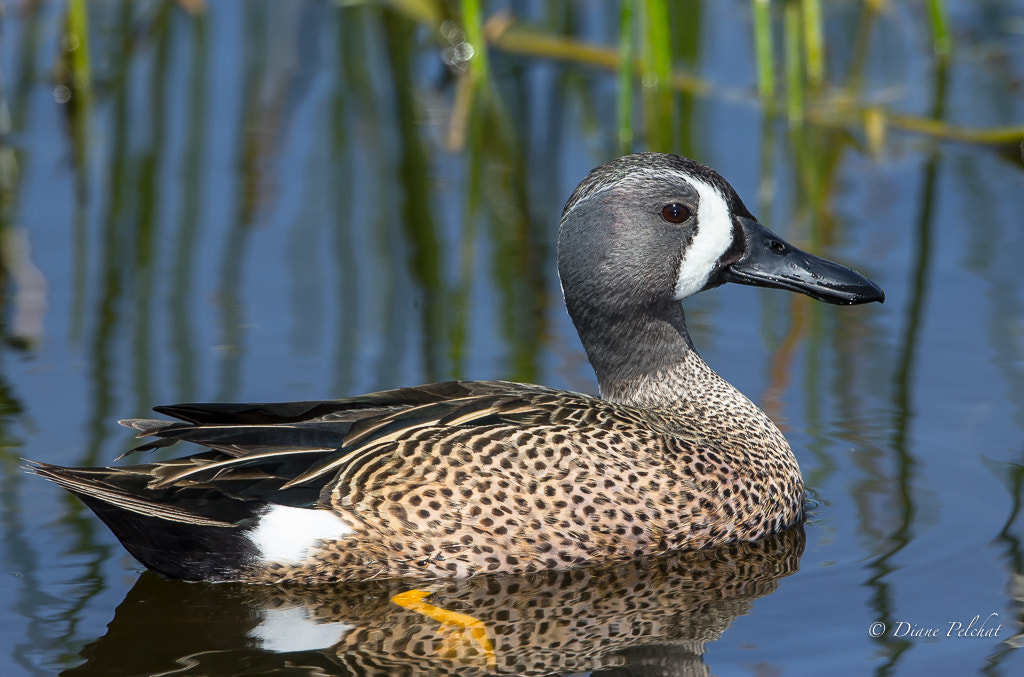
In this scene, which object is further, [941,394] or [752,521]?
[941,394]

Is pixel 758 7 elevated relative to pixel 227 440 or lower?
elevated

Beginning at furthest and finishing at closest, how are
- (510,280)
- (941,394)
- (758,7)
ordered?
(758,7)
(510,280)
(941,394)

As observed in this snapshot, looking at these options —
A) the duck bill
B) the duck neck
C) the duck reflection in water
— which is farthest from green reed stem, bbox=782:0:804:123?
the duck reflection in water

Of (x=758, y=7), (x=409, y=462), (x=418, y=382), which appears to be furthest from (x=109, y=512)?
(x=758, y=7)

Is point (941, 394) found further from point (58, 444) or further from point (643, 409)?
point (58, 444)

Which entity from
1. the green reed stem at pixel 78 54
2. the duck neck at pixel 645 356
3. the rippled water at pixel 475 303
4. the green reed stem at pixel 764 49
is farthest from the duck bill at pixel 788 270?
the green reed stem at pixel 78 54

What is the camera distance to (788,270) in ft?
20.1

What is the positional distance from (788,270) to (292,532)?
7.08 feet

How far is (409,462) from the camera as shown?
5441 mm

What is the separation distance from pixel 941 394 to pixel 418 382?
223 centimetres

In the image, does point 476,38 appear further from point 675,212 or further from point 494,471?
point 494,471

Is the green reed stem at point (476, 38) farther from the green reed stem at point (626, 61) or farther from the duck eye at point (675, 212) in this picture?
the duck eye at point (675, 212)

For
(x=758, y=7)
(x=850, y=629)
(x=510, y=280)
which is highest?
(x=758, y=7)

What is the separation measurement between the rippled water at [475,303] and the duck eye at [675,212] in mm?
1133
